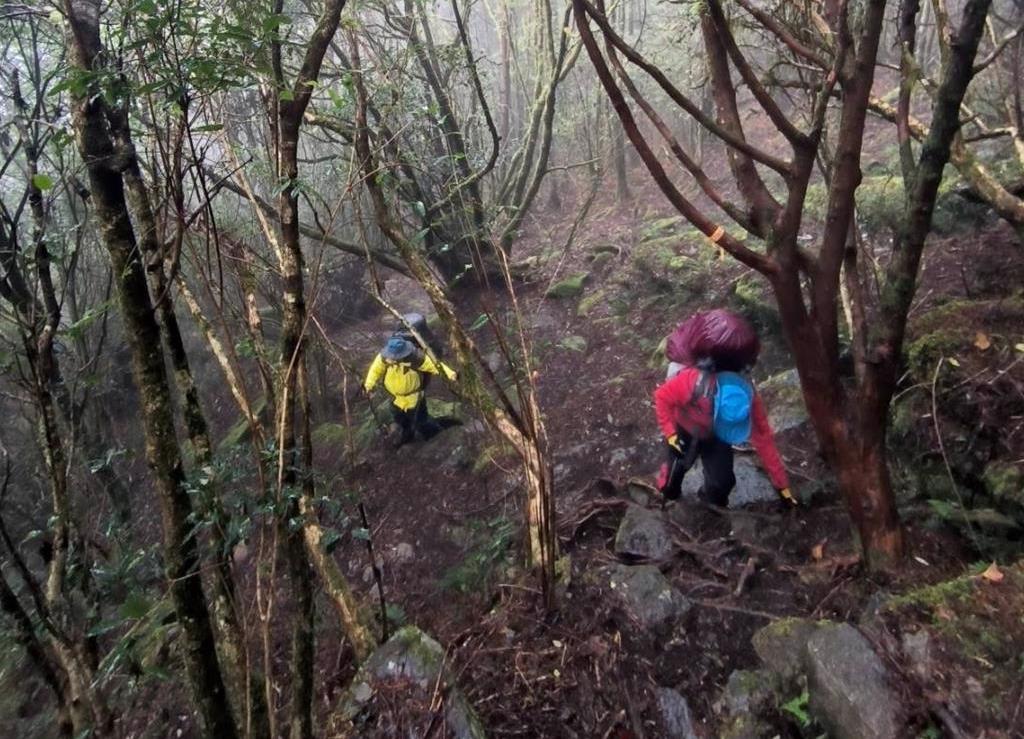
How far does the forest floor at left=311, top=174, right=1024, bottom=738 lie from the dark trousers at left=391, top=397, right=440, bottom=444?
0.14m

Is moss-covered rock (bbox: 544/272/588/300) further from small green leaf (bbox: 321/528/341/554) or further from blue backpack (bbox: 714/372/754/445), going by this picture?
small green leaf (bbox: 321/528/341/554)

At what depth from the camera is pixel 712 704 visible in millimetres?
2877

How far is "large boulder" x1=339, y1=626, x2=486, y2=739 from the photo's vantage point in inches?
107

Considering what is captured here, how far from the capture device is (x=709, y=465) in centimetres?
412

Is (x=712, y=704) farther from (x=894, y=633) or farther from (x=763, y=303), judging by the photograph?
(x=763, y=303)

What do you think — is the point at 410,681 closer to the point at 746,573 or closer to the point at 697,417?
the point at 746,573

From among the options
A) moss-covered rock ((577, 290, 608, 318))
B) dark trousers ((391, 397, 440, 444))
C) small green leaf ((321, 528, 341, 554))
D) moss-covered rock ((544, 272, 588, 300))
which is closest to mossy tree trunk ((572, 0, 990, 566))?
small green leaf ((321, 528, 341, 554))

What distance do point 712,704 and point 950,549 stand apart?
1.57 metres

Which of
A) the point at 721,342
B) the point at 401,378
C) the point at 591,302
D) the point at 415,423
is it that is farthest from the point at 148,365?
the point at 591,302

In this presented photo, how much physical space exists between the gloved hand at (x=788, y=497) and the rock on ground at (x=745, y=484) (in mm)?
212

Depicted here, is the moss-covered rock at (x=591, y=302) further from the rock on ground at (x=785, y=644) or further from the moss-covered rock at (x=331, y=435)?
the rock on ground at (x=785, y=644)

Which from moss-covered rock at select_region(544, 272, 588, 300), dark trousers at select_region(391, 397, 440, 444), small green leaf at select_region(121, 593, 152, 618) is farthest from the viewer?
moss-covered rock at select_region(544, 272, 588, 300)

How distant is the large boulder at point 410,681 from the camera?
8.94ft

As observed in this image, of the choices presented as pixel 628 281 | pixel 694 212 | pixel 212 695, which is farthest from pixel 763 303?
pixel 212 695
